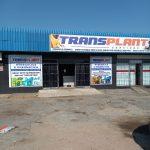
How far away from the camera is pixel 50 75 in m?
26.9

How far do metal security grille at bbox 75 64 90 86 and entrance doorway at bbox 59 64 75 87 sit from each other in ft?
1.53

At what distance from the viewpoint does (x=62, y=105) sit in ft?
63.2

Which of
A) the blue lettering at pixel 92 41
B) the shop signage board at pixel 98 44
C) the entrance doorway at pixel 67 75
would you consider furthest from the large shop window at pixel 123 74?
the entrance doorway at pixel 67 75

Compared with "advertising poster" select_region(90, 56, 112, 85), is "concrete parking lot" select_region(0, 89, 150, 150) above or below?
below

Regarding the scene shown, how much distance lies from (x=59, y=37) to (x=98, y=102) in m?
7.88

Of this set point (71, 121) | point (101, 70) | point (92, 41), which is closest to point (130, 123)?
point (71, 121)

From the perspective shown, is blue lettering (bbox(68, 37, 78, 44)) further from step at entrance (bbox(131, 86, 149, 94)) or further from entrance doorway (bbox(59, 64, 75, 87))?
step at entrance (bbox(131, 86, 149, 94))

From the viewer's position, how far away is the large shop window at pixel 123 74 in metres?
28.7

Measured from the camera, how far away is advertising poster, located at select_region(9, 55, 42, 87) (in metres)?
25.6

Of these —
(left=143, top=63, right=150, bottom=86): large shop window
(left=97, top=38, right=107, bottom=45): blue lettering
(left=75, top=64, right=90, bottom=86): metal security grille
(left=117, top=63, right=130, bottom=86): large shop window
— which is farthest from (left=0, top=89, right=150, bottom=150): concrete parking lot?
(left=143, top=63, right=150, bottom=86): large shop window

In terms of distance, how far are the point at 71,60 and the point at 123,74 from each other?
5214 mm

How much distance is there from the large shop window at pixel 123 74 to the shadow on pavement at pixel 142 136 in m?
16.1

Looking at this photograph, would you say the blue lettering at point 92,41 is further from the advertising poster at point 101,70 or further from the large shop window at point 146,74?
the large shop window at point 146,74

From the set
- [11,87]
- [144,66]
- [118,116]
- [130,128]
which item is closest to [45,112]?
[118,116]
